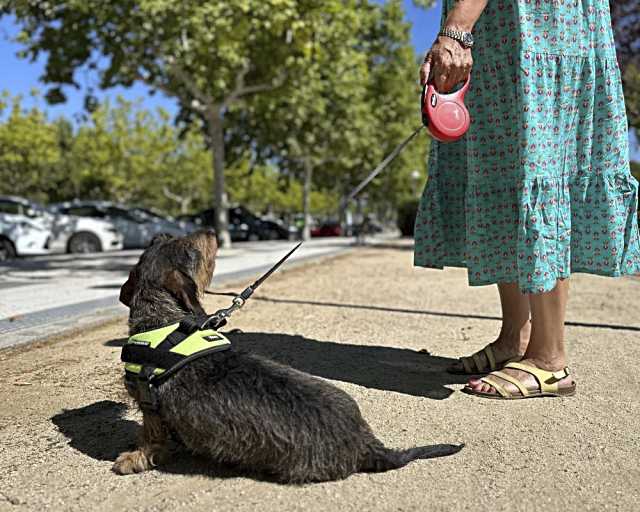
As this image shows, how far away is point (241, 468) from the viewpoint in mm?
2627

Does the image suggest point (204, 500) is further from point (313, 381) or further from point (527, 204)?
point (527, 204)

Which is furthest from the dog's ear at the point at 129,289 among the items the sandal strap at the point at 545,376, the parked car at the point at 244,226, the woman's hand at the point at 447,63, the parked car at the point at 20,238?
the parked car at the point at 244,226

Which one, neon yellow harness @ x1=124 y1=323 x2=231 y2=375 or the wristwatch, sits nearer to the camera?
neon yellow harness @ x1=124 y1=323 x2=231 y2=375

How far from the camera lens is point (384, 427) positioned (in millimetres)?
3111

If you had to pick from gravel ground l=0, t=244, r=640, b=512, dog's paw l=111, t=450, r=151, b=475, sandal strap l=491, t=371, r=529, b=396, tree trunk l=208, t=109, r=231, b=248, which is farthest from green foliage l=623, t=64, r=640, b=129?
dog's paw l=111, t=450, r=151, b=475

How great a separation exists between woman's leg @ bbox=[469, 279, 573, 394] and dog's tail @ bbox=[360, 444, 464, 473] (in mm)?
939

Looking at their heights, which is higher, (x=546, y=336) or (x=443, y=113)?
(x=443, y=113)

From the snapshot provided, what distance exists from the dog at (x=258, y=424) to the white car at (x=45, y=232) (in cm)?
1608

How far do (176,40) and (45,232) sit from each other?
7.30 meters

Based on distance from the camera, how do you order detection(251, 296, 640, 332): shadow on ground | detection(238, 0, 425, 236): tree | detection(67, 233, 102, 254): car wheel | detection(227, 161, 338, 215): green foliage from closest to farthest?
detection(251, 296, 640, 332): shadow on ground → detection(238, 0, 425, 236): tree → detection(67, 233, 102, 254): car wheel → detection(227, 161, 338, 215): green foliage

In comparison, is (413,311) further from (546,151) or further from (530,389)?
(546,151)

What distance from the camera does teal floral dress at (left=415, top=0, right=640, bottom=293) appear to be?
3.31 m

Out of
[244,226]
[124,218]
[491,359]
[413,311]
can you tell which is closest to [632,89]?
[413,311]

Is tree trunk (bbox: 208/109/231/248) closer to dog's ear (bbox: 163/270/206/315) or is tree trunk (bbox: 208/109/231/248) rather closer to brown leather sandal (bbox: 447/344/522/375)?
brown leather sandal (bbox: 447/344/522/375)
